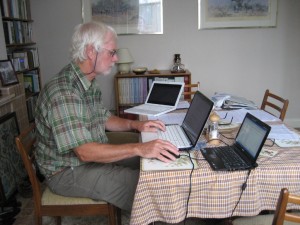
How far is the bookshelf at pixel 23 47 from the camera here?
2.77 metres

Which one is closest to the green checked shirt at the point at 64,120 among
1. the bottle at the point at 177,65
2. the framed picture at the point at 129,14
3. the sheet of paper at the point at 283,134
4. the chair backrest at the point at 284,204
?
the chair backrest at the point at 284,204

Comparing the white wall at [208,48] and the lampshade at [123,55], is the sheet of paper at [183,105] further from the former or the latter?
the white wall at [208,48]

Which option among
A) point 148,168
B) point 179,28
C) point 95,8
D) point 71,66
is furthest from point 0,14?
point 148,168

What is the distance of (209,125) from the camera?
1495mm

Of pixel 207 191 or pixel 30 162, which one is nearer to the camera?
pixel 207 191

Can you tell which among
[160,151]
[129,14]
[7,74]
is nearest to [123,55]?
[129,14]

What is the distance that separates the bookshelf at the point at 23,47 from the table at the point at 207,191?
73.2 inches

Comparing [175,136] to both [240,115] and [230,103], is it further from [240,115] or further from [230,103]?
[230,103]

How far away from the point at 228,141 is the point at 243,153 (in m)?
0.21

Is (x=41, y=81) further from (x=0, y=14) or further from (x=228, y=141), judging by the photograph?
(x=228, y=141)

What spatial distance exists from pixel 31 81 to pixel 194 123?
8.18 ft

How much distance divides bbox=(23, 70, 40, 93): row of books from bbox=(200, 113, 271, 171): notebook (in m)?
2.63

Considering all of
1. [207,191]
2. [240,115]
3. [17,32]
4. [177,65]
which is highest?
[17,32]

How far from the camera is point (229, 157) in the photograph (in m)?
1.19
